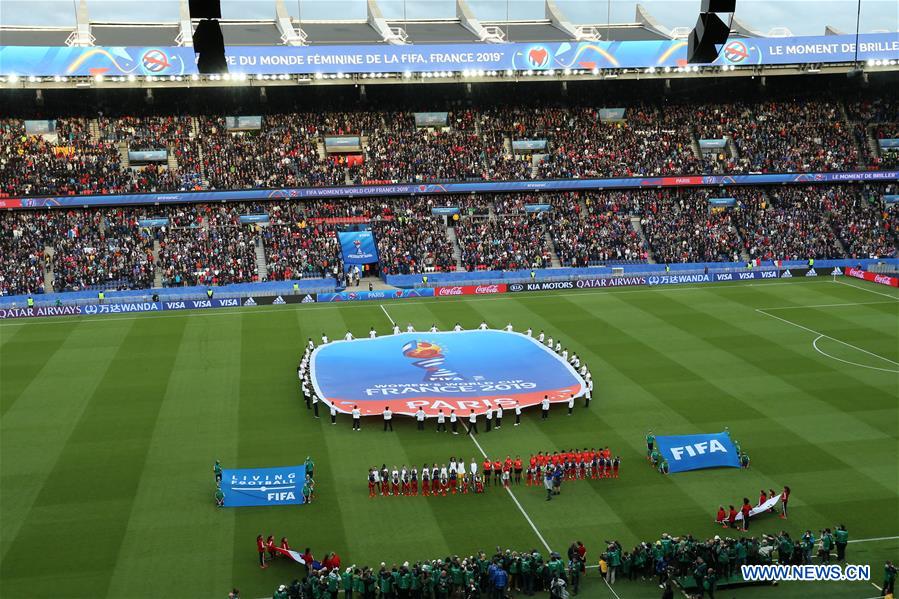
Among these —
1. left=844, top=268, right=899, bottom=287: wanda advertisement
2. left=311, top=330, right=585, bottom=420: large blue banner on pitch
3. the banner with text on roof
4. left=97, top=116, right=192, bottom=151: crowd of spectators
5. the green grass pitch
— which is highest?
the banner with text on roof

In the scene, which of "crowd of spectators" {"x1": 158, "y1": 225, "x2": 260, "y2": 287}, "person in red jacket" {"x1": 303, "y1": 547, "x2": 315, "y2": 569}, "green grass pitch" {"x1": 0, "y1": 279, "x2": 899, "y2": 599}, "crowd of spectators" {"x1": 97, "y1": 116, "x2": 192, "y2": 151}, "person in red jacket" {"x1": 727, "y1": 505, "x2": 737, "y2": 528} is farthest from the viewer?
"crowd of spectators" {"x1": 97, "y1": 116, "x2": 192, "y2": 151}

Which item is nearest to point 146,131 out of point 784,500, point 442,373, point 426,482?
point 442,373

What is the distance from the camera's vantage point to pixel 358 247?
62312mm

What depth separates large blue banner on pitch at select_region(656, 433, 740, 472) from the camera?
89.7ft

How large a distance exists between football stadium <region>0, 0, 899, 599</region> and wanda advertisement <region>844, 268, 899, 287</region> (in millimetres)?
224

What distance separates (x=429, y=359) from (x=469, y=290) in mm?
19726

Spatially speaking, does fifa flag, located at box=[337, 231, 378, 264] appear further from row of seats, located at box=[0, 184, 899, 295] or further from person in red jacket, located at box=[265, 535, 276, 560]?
person in red jacket, located at box=[265, 535, 276, 560]

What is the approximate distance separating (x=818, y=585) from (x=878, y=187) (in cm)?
5856

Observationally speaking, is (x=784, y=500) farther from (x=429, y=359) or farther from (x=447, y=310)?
(x=447, y=310)

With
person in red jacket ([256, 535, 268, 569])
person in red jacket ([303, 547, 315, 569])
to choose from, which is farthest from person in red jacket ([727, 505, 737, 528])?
person in red jacket ([256, 535, 268, 569])

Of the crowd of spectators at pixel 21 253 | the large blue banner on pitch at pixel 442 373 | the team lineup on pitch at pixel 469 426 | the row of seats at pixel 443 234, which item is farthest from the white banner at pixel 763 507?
the crowd of spectators at pixel 21 253

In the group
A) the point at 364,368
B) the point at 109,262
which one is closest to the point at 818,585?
the point at 364,368

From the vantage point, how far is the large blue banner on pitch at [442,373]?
3284 cm

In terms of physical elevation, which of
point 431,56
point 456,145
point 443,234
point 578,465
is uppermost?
point 431,56
